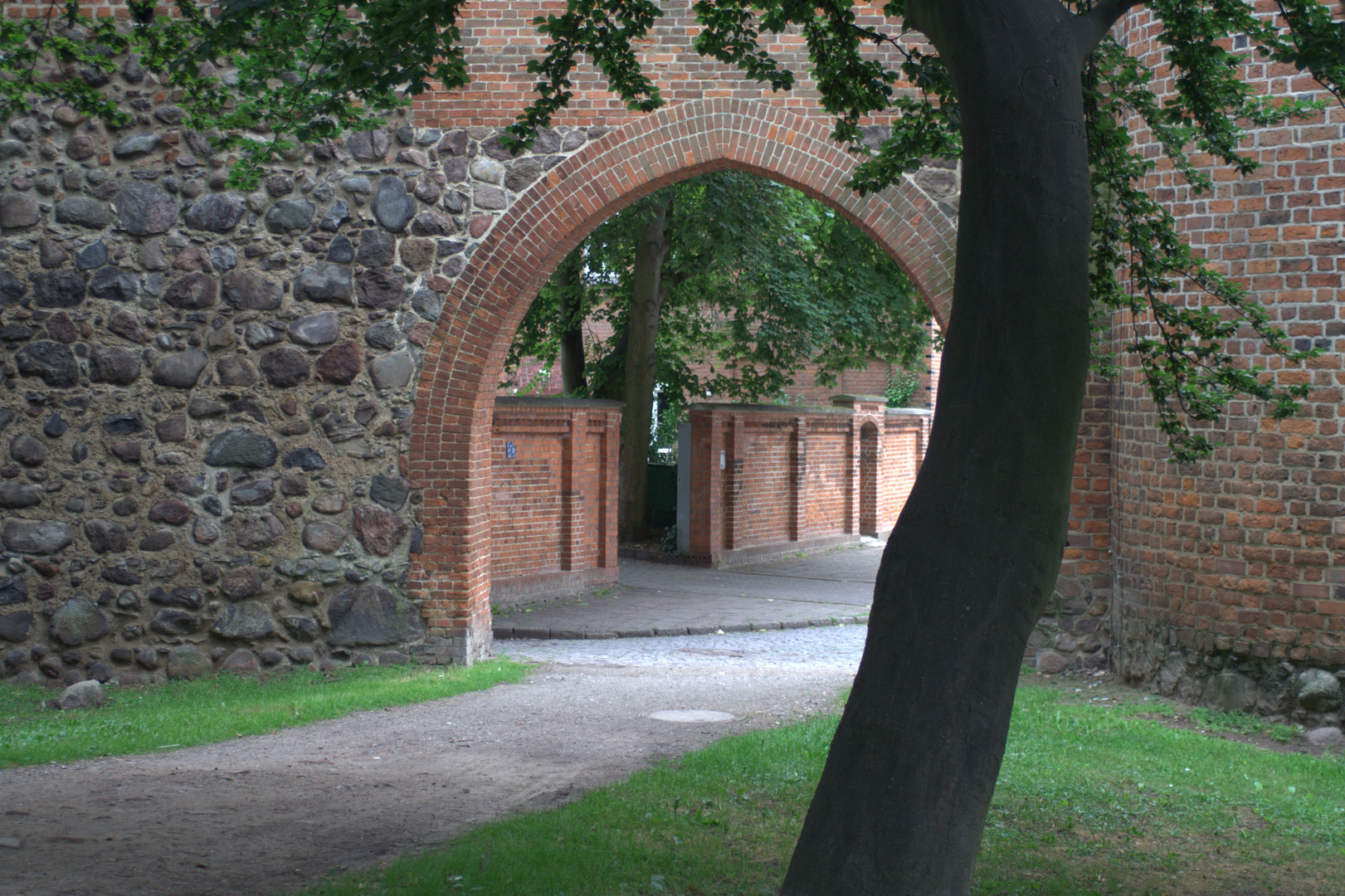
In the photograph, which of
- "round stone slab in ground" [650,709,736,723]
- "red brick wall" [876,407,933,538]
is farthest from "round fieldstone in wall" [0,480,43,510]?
"red brick wall" [876,407,933,538]

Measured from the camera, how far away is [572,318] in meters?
17.8

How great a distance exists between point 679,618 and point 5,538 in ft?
21.8

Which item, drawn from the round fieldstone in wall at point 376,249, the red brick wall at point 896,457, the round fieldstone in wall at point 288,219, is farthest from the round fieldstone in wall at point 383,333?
the red brick wall at point 896,457

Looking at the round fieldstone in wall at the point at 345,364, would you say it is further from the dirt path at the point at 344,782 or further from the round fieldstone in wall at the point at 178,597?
the dirt path at the point at 344,782

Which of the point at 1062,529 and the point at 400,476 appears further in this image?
the point at 400,476

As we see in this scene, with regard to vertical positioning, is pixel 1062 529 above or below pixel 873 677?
above

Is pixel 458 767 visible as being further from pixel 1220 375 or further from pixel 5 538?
pixel 5 538

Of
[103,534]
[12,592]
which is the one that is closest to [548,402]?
[103,534]

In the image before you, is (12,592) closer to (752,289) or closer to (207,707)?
(207,707)

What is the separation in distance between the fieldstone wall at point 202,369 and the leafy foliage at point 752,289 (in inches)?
265

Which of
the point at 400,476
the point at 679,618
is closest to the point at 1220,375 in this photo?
the point at 400,476

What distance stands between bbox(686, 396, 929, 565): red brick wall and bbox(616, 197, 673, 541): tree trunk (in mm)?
943

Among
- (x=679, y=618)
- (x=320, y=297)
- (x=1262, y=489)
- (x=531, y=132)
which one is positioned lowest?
(x=679, y=618)

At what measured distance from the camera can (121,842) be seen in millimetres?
4668
